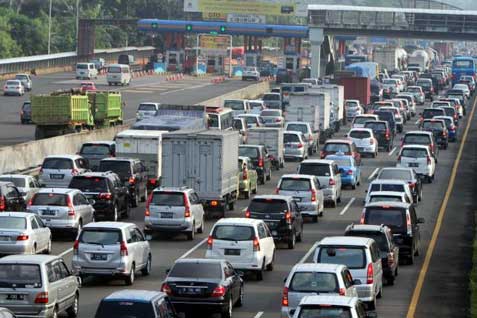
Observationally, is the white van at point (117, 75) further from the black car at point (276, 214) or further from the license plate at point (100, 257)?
the license plate at point (100, 257)

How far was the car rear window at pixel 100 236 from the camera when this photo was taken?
34.6 metres

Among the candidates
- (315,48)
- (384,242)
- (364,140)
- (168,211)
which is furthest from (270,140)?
(315,48)

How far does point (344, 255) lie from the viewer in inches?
1271

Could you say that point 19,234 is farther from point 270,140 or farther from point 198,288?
point 270,140

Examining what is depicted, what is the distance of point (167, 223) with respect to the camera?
4284cm

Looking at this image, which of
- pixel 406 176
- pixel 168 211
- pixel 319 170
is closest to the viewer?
pixel 168 211

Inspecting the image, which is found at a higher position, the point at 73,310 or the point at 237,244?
the point at 237,244

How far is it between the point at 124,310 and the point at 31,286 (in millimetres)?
3723

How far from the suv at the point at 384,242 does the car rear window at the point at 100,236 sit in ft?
17.3

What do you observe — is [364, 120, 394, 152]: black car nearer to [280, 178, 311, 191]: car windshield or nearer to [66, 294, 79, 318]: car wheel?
[280, 178, 311, 191]: car windshield

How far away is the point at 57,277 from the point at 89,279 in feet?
22.7

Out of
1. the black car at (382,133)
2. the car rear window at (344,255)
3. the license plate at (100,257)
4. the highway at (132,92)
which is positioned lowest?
the highway at (132,92)

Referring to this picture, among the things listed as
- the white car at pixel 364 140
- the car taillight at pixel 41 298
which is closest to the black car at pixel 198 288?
the car taillight at pixel 41 298

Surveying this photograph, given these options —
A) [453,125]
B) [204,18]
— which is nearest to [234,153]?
[453,125]
